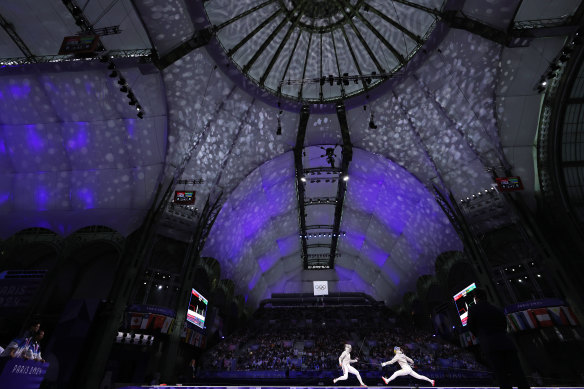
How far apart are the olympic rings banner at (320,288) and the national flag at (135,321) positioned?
3118cm

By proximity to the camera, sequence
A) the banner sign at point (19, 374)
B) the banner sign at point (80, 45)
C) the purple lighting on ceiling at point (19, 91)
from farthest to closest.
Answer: the purple lighting on ceiling at point (19, 91)
the banner sign at point (80, 45)
the banner sign at point (19, 374)

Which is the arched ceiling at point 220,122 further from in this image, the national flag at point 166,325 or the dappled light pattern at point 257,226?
the national flag at point 166,325

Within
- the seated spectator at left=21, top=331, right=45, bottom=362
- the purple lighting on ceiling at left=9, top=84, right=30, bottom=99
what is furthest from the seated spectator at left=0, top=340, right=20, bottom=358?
the purple lighting on ceiling at left=9, top=84, right=30, bottom=99

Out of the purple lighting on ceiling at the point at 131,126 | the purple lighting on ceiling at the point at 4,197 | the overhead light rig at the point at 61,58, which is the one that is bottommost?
the purple lighting on ceiling at the point at 4,197

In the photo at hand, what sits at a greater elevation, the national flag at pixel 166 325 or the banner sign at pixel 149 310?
the banner sign at pixel 149 310

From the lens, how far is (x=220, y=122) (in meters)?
22.6

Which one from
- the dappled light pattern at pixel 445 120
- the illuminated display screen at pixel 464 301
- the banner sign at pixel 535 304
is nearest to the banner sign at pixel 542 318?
the banner sign at pixel 535 304

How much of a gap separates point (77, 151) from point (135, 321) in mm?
12868

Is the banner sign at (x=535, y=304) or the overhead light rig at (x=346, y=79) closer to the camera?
the banner sign at (x=535, y=304)

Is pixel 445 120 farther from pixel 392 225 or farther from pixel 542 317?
pixel 542 317

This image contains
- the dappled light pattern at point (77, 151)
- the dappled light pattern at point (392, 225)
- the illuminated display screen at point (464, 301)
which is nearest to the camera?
the dappled light pattern at point (77, 151)

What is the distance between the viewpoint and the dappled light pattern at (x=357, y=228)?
1046 inches

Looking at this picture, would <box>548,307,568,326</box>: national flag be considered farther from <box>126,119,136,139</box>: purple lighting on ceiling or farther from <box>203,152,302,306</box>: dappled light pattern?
<box>126,119,136,139</box>: purple lighting on ceiling

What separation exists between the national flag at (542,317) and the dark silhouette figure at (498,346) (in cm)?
1759
